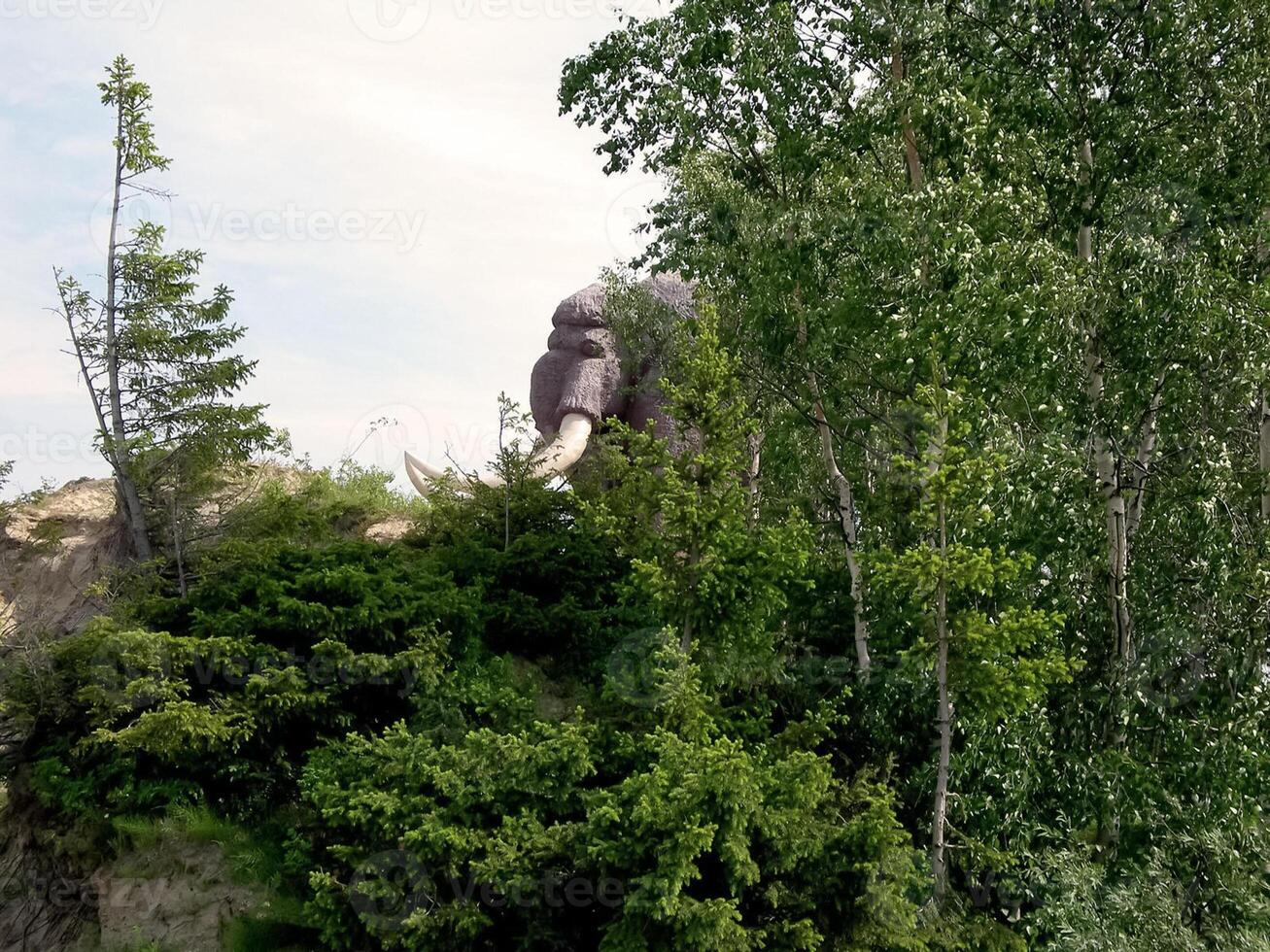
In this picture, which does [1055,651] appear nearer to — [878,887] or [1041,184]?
[878,887]

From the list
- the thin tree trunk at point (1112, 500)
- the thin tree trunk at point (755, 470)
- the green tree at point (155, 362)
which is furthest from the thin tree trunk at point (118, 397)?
the thin tree trunk at point (1112, 500)

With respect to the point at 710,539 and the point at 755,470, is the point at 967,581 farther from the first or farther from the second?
the point at 755,470

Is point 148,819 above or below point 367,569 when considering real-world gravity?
below

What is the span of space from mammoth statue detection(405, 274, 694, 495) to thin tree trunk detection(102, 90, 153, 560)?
485 centimetres

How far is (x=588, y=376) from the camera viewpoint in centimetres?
2058

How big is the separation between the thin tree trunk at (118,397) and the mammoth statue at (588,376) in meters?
4.85

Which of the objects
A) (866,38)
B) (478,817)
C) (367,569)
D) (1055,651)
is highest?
(866,38)

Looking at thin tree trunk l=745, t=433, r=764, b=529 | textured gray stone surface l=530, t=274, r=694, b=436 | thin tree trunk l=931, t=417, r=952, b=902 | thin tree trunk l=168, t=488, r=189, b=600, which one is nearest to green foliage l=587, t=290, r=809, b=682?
thin tree trunk l=931, t=417, r=952, b=902

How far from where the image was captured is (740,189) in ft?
45.0

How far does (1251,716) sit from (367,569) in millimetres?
9121

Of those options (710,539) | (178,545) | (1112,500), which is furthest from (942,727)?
(178,545)

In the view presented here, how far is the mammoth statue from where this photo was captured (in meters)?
20.1

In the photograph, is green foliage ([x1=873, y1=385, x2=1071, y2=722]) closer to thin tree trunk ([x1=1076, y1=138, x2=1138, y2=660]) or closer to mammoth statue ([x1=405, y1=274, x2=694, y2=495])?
thin tree trunk ([x1=1076, y1=138, x2=1138, y2=660])

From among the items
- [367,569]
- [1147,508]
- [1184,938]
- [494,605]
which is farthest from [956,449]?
[367,569]
